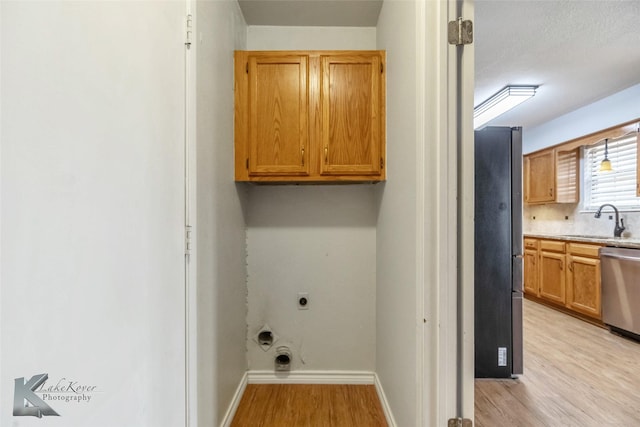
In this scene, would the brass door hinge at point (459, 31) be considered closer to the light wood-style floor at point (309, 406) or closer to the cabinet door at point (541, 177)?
the light wood-style floor at point (309, 406)

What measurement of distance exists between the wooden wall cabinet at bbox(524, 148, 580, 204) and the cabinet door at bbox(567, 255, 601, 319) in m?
1.16

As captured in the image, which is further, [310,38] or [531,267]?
[531,267]

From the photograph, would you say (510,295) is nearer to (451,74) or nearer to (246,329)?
(451,74)

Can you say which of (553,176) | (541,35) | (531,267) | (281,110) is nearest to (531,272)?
(531,267)

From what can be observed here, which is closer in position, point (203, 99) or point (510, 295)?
point (203, 99)

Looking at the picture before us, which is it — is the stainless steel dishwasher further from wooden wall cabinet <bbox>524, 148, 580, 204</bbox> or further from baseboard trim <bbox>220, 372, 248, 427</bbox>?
baseboard trim <bbox>220, 372, 248, 427</bbox>

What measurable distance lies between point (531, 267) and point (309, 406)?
12.9 feet

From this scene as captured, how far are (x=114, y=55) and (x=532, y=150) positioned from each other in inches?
224

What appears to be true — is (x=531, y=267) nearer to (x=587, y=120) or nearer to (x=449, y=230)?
(x=587, y=120)

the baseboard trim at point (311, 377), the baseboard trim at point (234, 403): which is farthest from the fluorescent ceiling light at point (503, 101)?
the baseboard trim at point (234, 403)

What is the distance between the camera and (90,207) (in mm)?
704

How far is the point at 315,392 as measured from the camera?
193cm

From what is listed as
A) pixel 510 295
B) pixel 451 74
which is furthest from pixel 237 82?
pixel 510 295

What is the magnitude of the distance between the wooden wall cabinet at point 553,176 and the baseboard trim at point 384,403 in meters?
4.01
